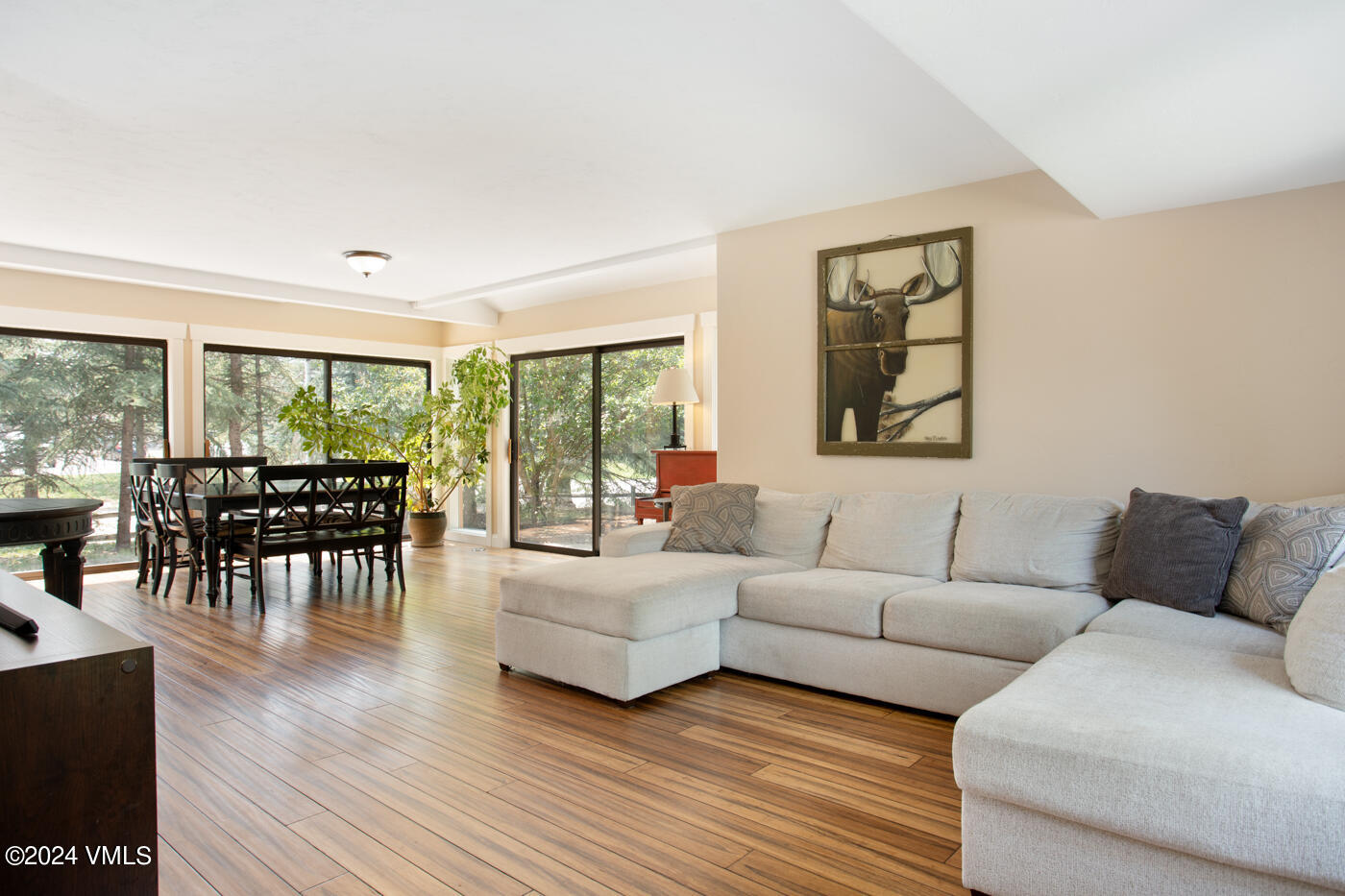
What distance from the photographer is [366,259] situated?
5.46 metres

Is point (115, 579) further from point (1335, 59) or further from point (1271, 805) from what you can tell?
point (1335, 59)

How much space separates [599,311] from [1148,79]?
5.27 metres

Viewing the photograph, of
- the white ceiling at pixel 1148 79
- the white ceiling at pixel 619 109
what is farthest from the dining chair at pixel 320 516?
the white ceiling at pixel 1148 79

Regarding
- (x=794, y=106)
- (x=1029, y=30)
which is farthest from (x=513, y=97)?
(x=1029, y=30)

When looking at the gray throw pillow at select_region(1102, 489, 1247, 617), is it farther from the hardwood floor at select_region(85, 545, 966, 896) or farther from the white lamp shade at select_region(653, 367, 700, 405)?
the white lamp shade at select_region(653, 367, 700, 405)

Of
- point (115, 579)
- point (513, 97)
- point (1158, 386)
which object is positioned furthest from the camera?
point (115, 579)

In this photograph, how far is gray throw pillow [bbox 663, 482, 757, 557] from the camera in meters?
4.13

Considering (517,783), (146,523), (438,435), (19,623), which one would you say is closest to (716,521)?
(517,783)

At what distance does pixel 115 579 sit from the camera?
612 centimetres

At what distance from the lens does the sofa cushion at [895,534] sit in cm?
366

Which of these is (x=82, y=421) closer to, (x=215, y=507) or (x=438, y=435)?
(x=215, y=507)

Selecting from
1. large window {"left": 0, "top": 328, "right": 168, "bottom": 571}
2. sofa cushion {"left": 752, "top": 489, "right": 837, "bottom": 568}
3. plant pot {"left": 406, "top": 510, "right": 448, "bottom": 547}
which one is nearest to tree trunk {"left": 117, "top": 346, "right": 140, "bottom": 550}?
large window {"left": 0, "top": 328, "right": 168, "bottom": 571}

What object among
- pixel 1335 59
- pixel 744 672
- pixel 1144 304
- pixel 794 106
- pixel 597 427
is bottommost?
pixel 744 672

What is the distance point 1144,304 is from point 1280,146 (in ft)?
2.91
